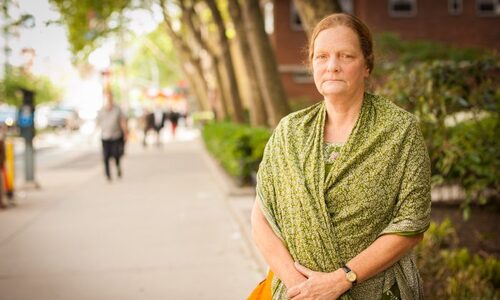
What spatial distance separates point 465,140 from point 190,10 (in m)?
21.7

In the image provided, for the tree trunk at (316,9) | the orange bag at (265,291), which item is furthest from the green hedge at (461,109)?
the orange bag at (265,291)

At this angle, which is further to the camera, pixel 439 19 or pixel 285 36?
pixel 285 36

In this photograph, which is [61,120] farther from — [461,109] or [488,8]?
[461,109]

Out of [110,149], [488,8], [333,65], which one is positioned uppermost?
[488,8]

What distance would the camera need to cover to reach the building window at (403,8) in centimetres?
3272

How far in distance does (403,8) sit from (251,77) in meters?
17.9

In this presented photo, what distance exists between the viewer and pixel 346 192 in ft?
8.27

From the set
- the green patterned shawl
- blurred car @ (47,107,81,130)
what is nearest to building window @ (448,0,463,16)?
blurred car @ (47,107,81,130)

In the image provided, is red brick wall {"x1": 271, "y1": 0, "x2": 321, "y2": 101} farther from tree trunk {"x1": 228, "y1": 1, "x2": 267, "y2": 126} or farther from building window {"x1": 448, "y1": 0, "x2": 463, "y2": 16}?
tree trunk {"x1": 228, "y1": 1, "x2": 267, "y2": 126}

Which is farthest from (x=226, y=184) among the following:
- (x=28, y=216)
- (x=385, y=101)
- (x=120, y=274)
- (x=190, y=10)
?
(x=190, y=10)

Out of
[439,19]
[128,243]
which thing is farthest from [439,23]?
[128,243]

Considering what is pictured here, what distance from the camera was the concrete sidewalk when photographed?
21.2ft

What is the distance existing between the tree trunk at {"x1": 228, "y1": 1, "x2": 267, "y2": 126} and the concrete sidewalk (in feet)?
8.65

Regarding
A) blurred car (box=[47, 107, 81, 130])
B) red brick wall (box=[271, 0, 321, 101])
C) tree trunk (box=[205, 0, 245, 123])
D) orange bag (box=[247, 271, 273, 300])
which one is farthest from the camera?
blurred car (box=[47, 107, 81, 130])
